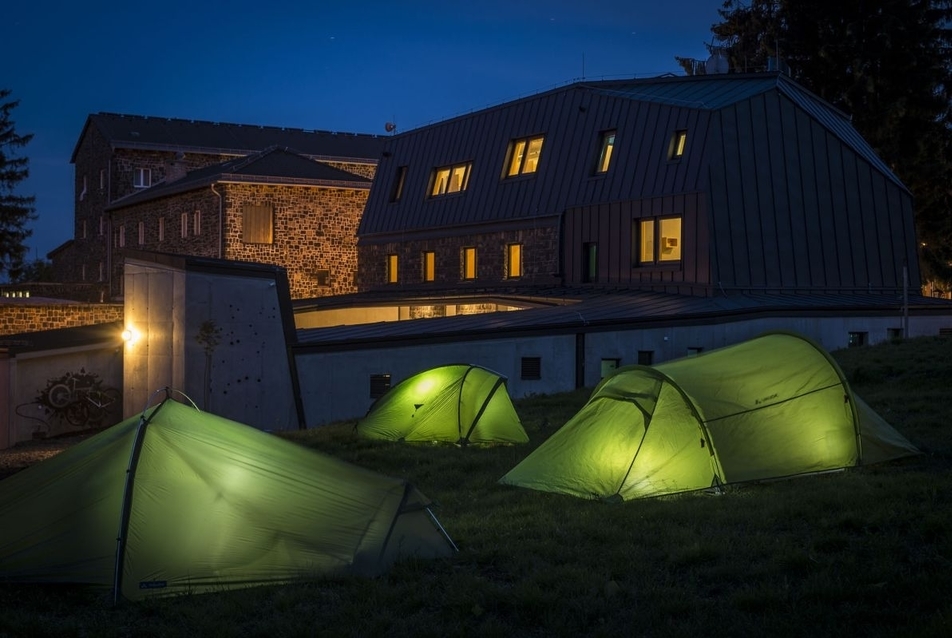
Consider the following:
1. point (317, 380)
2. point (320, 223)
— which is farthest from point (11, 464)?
point (320, 223)

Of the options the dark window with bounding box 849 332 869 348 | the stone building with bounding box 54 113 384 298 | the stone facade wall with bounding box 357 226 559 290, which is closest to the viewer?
the dark window with bounding box 849 332 869 348

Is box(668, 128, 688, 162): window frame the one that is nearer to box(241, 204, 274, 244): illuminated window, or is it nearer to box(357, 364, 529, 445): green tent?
box(357, 364, 529, 445): green tent

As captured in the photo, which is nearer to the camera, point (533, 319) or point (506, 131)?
point (533, 319)

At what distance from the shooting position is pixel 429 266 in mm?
34906

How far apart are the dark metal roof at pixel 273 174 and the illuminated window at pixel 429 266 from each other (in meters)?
7.58

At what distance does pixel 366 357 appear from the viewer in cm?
2236

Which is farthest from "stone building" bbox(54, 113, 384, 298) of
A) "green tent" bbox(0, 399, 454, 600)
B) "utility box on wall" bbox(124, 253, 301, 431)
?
"green tent" bbox(0, 399, 454, 600)

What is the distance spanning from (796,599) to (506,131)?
87.0 feet

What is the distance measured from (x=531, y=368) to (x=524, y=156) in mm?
10658

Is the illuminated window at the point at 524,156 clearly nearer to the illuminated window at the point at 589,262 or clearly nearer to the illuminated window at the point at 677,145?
the illuminated window at the point at 589,262

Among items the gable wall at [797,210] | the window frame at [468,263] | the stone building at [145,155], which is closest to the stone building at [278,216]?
the stone building at [145,155]

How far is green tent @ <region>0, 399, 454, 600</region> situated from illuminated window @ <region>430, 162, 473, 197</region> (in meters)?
25.2

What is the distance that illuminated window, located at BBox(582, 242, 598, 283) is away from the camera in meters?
29.1

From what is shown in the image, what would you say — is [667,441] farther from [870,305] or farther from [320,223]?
[320,223]
